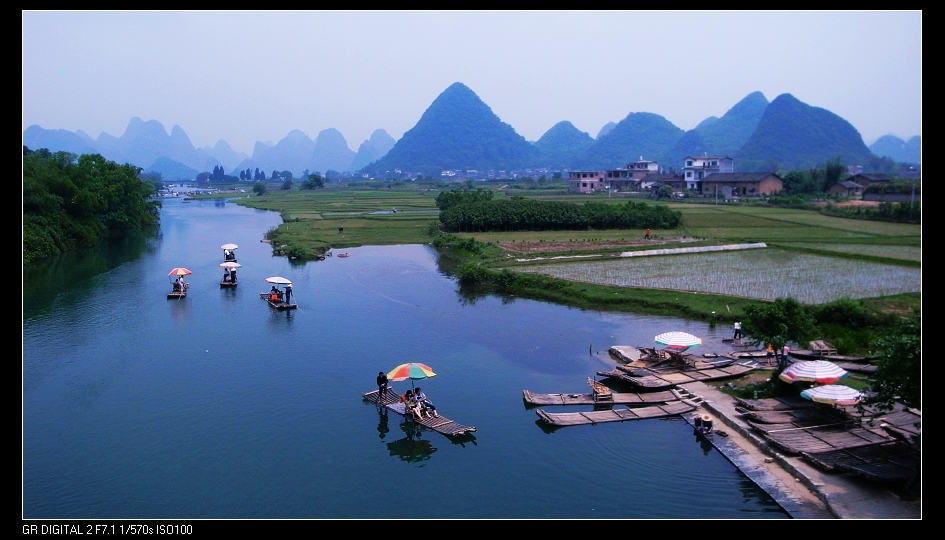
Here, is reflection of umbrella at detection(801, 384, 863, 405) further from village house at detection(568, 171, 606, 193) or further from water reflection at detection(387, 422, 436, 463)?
village house at detection(568, 171, 606, 193)

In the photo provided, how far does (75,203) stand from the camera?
40.8m

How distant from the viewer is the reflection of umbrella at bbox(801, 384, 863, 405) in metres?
11.7

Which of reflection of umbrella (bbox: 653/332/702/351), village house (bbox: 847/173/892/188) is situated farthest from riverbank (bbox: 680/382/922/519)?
village house (bbox: 847/173/892/188)

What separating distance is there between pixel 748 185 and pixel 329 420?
191ft

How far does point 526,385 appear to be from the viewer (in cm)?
1538

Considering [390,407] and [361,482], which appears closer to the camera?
[361,482]

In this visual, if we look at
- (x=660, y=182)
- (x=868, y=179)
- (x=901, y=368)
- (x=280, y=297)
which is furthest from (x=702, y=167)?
(x=901, y=368)

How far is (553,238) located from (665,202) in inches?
975

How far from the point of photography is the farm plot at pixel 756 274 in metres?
22.4

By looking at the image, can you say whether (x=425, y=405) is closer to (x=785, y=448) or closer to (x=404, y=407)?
(x=404, y=407)

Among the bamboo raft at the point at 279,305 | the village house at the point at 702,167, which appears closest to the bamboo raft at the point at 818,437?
the bamboo raft at the point at 279,305
